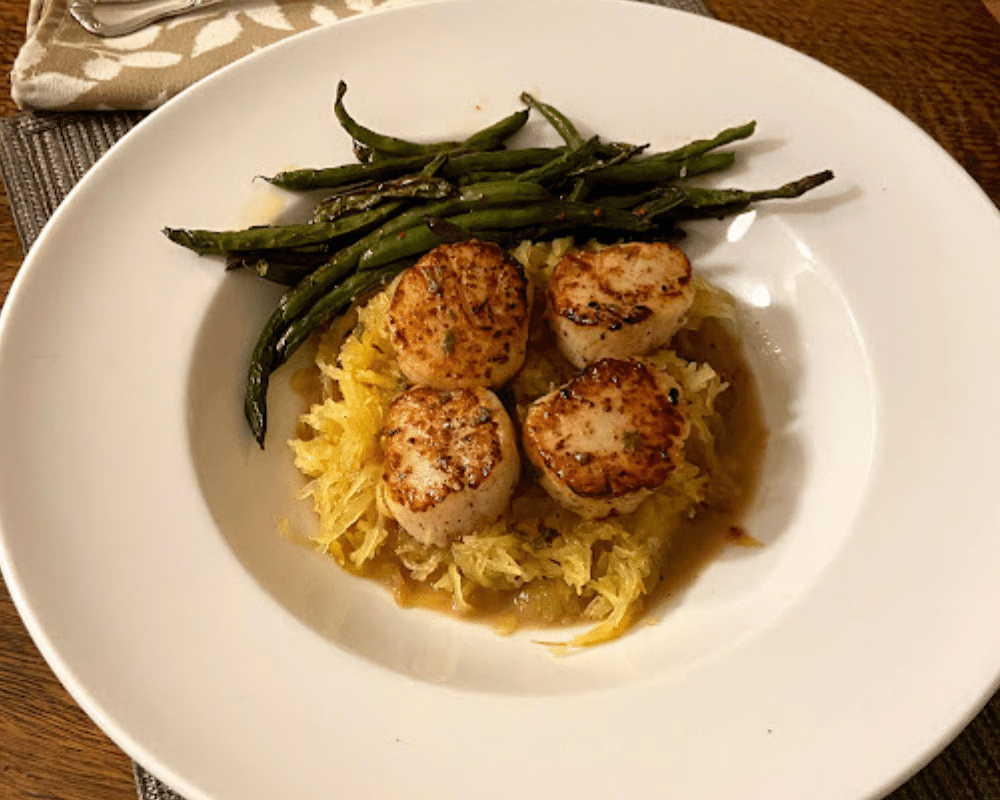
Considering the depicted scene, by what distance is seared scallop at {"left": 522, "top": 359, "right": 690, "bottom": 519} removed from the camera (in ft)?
9.32

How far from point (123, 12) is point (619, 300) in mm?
2668

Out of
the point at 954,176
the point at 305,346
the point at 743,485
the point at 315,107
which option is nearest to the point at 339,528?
the point at 305,346

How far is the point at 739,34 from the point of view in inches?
147

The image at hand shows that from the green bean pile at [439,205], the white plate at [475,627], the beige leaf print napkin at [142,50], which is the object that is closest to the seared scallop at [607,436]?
the white plate at [475,627]

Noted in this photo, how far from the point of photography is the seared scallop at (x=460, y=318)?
10.0 feet

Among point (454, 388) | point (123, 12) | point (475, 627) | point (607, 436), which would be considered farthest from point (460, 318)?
point (123, 12)

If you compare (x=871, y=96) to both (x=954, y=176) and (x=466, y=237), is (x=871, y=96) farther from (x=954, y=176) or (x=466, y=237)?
(x=466, y=237)

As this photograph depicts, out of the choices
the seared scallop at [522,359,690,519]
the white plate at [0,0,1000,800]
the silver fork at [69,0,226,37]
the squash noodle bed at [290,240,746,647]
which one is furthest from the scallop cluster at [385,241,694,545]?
the silver fork at [69,0,226,37]

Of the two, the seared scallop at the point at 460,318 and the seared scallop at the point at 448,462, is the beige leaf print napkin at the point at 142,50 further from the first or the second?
the seared scallop at the point at 448,462

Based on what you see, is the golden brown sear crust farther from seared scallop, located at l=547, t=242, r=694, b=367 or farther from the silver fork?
the silver fork

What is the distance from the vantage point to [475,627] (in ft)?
9.86

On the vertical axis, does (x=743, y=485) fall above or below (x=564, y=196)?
below

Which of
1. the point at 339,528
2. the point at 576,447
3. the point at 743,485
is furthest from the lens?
the point at 743,485

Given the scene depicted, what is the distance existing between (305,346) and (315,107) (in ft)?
2.85
